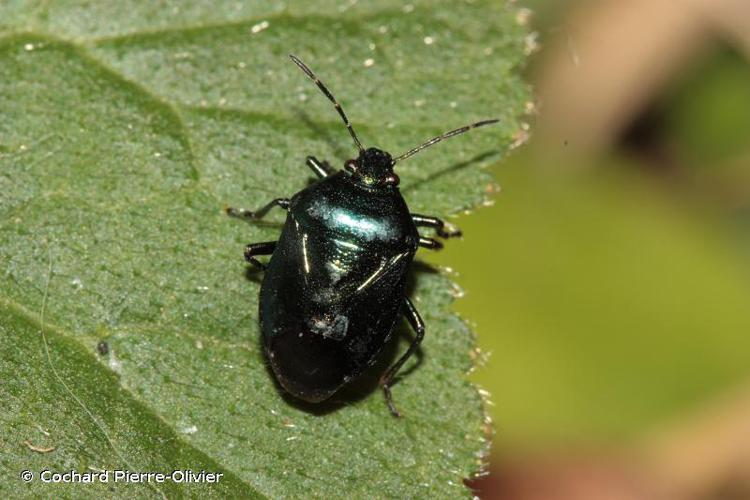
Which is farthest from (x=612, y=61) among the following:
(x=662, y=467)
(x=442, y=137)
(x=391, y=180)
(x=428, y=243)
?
(x=391, y=180)

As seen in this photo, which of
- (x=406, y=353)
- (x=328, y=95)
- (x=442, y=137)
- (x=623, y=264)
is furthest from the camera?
(x=623, y=264)

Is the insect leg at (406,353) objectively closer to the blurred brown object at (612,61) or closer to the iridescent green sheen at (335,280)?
the iridescent green sheen at (335,280)

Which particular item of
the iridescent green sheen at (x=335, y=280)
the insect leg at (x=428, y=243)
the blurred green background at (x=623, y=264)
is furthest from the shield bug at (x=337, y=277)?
the blurred green background at (x=623, y=264)

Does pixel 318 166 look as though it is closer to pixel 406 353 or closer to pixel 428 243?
pixel 428 243

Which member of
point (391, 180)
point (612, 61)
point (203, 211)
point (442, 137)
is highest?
point (442, 137)

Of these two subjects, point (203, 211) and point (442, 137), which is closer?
point (203, 211)
